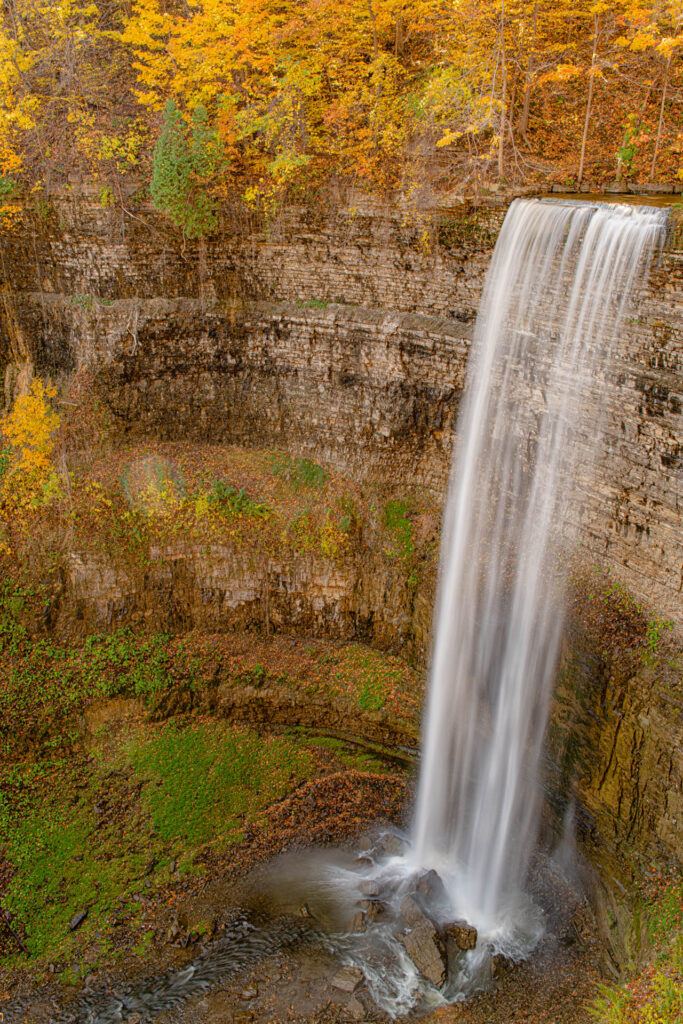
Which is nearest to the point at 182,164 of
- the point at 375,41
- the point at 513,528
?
the point at 375,41

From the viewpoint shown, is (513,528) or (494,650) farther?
(513,528)

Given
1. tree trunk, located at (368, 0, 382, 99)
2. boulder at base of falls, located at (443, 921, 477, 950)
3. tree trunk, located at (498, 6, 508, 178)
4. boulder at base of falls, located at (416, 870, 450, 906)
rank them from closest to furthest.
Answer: boulder at base of falls, located at (443, 921, 477, 950)
boulder at base of falls, located at (416, 870, 450, 906)
tree trunk, located at (498, 6, 508, 178)
tree trunk, located at (368, 0, 382, 99)

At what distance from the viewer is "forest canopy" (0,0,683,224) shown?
1580 centimetres

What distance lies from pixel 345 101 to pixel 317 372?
6645mm

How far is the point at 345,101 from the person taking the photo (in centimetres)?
1747

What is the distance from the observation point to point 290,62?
57.5ft

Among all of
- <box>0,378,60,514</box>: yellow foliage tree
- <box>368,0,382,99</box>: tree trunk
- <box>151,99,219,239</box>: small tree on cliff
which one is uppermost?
<box>368,0,382,99</box>: tree trunk

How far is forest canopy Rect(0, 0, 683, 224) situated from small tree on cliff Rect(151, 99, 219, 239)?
0.12 ft

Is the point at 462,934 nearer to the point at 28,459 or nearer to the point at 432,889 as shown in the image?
the point at 432,889

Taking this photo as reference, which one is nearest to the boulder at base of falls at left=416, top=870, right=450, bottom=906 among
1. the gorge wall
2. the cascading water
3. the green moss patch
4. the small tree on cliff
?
the cascading water

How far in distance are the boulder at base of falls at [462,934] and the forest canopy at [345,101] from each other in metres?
15.0

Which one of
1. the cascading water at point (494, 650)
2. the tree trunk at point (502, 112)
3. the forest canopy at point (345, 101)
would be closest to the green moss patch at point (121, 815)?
the cascading water at point (494, 650)

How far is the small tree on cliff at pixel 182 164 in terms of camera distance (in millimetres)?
17984

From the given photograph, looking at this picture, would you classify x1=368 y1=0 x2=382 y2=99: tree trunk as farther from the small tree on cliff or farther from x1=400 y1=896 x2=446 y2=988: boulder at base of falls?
x1=400 y1=896 x2=446 y2=988: boulder at base of falls
